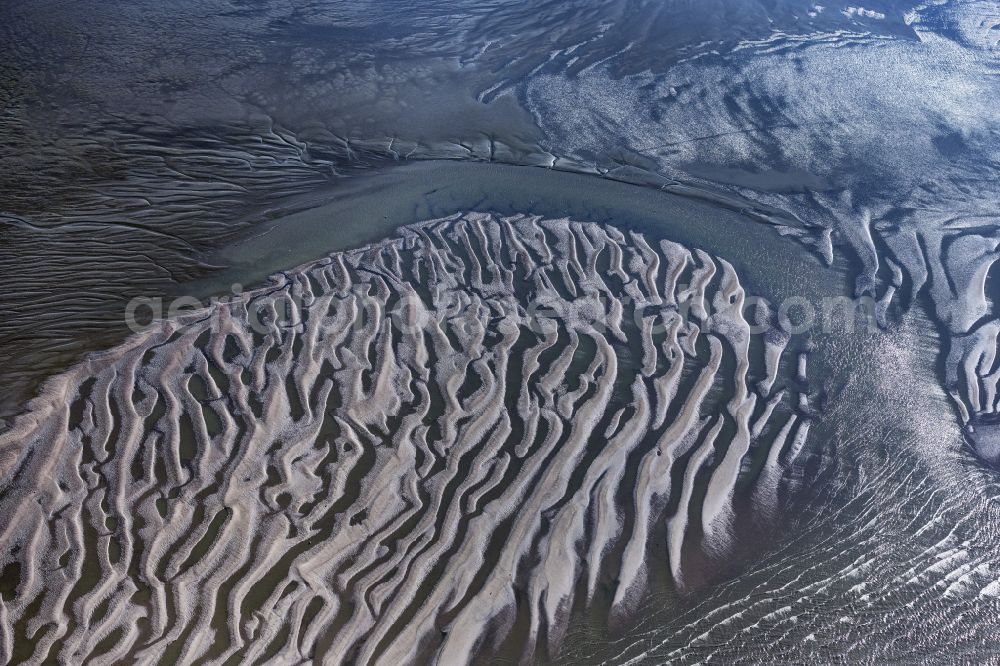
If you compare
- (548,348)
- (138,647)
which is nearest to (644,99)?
(548,348)

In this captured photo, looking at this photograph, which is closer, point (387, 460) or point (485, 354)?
point (387, 460)

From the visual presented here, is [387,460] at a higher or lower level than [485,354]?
lower

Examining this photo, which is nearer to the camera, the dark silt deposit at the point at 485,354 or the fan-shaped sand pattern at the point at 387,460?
the fan-shaped sand pattern at the point at 387,460

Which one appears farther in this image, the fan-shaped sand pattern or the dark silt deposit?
the dark silt deposit
